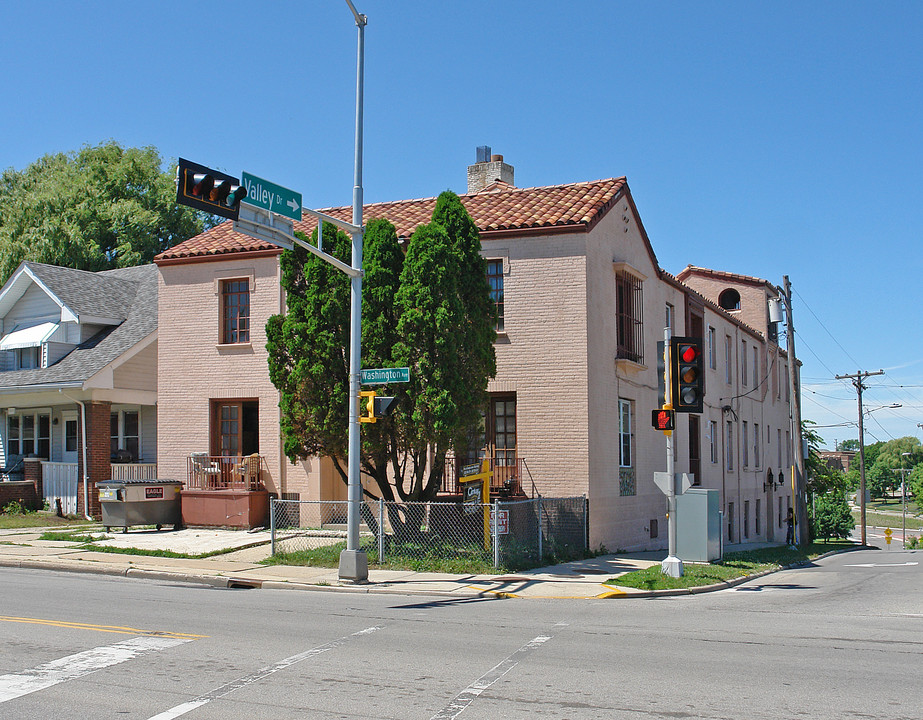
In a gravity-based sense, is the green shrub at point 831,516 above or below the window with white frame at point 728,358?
below

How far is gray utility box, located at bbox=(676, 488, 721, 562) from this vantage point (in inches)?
805

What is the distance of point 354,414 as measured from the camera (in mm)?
15008

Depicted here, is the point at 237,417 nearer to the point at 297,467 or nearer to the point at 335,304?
the point at 297,467

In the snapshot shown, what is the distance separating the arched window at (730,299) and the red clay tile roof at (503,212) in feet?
59.2

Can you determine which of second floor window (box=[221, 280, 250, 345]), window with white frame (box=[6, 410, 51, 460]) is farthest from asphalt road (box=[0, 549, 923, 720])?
window with white frame (box=[6, 410, 51, 460])

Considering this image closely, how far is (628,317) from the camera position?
22.8 meters

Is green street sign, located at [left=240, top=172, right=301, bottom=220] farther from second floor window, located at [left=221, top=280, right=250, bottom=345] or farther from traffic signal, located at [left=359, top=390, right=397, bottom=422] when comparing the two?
second floor window, located at [left=221, top=280, right=250, bottom=345]

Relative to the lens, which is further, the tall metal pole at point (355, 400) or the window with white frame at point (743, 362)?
the window with white frame at point (743, 362)

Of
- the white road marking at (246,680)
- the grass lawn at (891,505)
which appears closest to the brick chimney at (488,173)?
the white road marking at (246,680)

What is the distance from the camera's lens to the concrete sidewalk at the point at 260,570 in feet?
48.1

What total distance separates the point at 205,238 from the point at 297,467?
7094 millimetres

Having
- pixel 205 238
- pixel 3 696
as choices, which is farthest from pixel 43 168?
pixel 3 696

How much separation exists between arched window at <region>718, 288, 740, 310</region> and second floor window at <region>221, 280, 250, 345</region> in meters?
23.2

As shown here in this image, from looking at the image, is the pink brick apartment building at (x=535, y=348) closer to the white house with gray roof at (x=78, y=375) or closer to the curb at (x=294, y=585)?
the white house with gray roof at (x=78, y=375)
